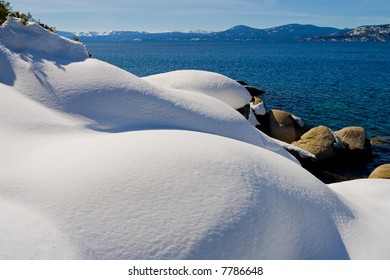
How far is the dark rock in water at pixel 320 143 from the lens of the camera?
71.1ft

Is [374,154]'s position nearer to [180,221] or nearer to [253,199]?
[253,199]

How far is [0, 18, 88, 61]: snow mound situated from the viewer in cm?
1331

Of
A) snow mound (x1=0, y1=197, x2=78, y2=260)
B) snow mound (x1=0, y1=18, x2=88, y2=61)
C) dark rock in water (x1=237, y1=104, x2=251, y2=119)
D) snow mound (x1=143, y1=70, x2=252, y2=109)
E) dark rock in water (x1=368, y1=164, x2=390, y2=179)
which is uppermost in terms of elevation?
snow mound (x1=0, y1=18, x2=88, y2=61)

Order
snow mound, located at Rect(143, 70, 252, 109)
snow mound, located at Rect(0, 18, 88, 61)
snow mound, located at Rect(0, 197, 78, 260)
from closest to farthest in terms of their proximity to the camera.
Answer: snow mound, located at Rect(0, 197, 78, 260)
snow mound, located at Rect(0, 18, 88, 61)
snow mound, located at Rect(143, 70, 252, 109)

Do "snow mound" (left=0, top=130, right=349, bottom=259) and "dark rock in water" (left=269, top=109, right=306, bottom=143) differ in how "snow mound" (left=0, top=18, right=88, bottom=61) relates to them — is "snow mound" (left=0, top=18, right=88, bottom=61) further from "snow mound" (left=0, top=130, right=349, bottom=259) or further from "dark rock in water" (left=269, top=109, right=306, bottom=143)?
"dark rock in water" (left=269, top=109, right=306, bottom=143)

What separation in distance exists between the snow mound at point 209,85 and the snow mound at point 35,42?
608 centimetres

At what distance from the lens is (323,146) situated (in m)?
21.8

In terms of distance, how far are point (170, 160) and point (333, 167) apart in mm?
16334

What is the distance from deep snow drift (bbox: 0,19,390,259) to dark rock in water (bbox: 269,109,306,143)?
1253 cm

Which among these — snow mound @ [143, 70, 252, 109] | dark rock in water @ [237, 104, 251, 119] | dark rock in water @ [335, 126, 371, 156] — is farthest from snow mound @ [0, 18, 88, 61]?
dark rock in water @ [335, 126, 371, 156]

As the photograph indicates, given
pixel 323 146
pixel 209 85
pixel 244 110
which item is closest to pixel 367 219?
pixel 244 110

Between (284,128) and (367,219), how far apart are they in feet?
48.6

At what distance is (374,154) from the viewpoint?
78.6ft

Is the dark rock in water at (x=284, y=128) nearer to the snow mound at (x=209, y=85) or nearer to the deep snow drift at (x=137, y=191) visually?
the snow mound at (x=209, y=85)
